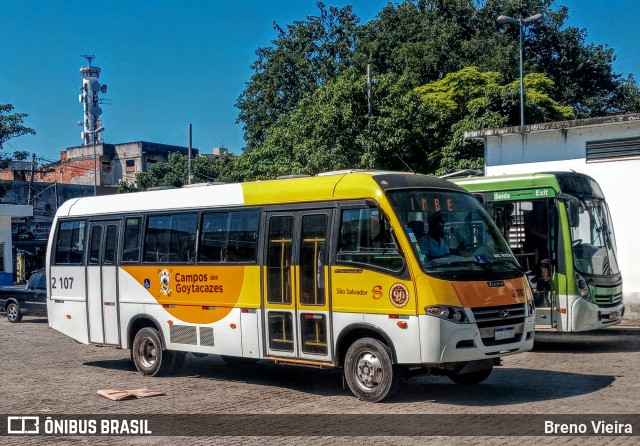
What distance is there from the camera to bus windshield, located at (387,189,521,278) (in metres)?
10.5

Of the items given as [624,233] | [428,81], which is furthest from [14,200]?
[624,233]

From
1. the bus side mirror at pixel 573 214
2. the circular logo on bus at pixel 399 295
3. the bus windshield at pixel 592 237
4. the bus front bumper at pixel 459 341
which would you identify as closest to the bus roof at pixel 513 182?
the bus side mirror at pixel 573 214

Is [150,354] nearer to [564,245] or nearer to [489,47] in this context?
[564,245]

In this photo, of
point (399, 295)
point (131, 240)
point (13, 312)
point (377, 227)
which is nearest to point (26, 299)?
point (13, 312)

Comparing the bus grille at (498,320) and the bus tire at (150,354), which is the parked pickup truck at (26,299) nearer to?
the bus tire at (150,354)

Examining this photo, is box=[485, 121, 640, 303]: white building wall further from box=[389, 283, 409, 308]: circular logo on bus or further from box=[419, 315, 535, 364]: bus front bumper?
box=[389, 283, 409, 308]: circular logo on bus

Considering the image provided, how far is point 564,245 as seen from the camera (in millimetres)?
15461

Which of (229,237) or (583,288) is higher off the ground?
(229,237)

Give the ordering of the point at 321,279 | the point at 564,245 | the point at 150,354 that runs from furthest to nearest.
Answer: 1. the point at 564,245
2. the point at 150,354
3. the point at 321,279

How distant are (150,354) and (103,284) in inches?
64.6

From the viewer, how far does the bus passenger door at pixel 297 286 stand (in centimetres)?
1137

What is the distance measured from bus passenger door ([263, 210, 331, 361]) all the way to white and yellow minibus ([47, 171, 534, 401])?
21 millimetres

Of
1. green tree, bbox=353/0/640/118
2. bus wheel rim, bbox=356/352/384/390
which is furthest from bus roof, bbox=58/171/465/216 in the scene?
green tree, bbox=353/0/640/118

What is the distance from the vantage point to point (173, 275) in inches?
539
